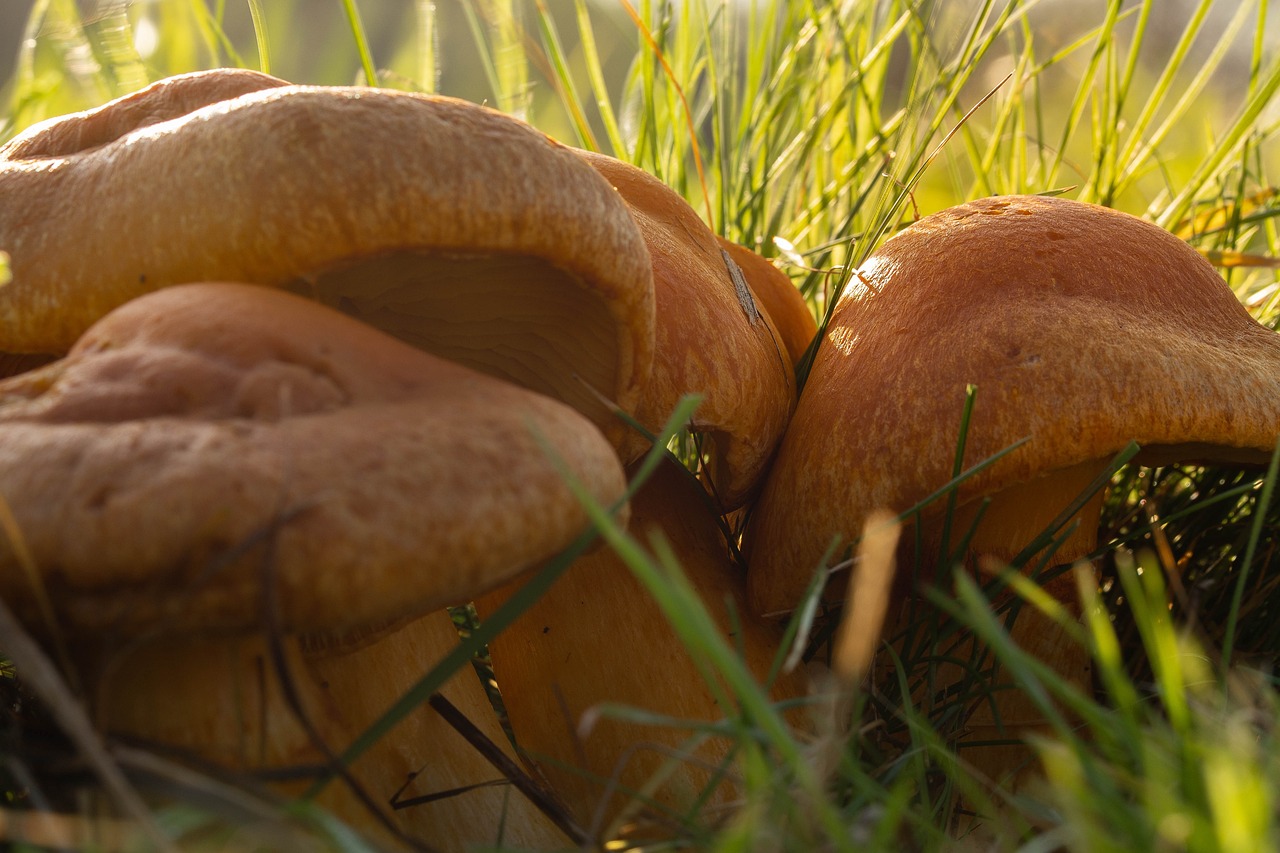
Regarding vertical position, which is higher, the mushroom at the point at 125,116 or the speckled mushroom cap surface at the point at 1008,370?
the mushroom at the point at 125,116

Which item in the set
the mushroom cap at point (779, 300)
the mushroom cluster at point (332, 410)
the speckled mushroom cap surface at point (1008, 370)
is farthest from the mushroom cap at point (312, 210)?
the mushroom cap at point (779, 300)

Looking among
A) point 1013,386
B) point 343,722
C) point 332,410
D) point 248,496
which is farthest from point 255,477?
point 1013,386

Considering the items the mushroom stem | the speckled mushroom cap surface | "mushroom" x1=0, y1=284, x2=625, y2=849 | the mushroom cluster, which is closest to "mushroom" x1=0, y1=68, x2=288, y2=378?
the mushroom cluster

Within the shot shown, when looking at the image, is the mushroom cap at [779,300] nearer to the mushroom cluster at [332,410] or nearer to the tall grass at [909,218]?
the tall grass at [909,218]

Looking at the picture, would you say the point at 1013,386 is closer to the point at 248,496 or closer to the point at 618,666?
the point at 618,666

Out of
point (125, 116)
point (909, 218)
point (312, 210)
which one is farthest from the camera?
point (909, 218)

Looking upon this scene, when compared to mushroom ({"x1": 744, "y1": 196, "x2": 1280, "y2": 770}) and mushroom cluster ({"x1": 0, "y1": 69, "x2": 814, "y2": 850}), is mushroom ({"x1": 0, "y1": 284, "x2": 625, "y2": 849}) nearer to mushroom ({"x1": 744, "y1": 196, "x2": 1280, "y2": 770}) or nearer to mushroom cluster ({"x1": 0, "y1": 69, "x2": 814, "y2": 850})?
mushroom cluster ({"x1": 0, "y1": 69, "x2": 814, "y2": 850})

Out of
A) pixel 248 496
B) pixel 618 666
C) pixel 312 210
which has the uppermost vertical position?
pixel 312 210

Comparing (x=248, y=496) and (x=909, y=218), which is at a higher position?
(x=248, y=496)
